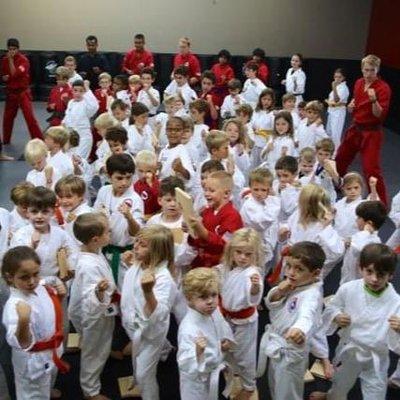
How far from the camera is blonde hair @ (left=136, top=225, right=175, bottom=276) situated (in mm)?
2896

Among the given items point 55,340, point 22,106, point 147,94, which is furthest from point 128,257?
point 22,106

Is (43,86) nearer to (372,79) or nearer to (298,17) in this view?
(298,17)

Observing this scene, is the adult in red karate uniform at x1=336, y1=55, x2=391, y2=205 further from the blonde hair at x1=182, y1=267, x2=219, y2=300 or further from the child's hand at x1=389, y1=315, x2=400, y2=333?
the blonde hair at x1=182, y1=267, x2=219, y2=300

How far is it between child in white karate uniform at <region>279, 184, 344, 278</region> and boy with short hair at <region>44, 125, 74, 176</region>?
2.22 m

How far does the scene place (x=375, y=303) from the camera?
2844mm

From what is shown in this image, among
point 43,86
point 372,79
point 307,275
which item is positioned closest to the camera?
point 307,275

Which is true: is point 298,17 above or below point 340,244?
above

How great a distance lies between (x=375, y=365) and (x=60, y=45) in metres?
11.7

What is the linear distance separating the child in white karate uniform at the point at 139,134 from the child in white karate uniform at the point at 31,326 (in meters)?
2.88

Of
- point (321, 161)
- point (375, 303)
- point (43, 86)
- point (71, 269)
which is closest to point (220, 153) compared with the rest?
point (321, 161)

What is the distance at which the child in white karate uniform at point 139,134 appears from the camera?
5.56 metres

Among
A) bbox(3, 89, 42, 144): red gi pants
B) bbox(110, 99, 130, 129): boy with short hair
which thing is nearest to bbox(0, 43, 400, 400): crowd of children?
bbox(110, 99, 130, 129): boy with short hair

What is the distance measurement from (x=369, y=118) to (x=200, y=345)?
428 cm

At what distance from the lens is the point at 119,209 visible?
3.53 meters
